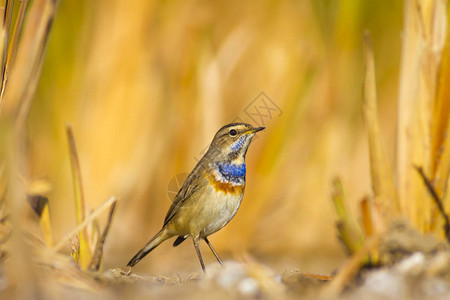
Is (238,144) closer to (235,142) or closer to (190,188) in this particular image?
(235,142)

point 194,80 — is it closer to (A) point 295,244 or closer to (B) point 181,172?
(B) point 181,172

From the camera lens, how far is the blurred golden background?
17.9 ft

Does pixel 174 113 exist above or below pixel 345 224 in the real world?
above

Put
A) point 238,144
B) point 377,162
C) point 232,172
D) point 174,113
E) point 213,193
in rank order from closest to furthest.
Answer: point 377,162 → point 213,193 → point 232,172 → point 238,144 → point 174,113

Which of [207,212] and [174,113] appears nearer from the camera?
[207,212]

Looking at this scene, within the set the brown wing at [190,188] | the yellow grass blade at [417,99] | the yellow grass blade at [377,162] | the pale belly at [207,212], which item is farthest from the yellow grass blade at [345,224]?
the brown wing at [190,188]

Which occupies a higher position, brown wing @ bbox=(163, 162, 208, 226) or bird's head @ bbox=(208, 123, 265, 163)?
bird's head @ bbox=(208, 123, 265, 163)

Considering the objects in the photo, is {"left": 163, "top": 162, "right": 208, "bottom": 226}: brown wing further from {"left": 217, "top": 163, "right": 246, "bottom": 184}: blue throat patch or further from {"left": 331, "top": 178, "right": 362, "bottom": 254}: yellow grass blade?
{"left": 331, "top": 178, "right": 362, "bottom": 254}: yellow grass blade

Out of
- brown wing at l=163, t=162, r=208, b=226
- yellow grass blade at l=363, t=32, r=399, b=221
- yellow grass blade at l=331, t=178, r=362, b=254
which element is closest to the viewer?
yellow grass blade at l=331, t=178, r=362, b=254

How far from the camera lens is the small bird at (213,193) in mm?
3912

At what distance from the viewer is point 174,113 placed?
5.57m

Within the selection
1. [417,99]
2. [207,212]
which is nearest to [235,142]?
[207,212]

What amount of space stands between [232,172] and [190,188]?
273 mm

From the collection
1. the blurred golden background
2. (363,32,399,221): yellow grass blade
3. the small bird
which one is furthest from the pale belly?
the blurred golden background
